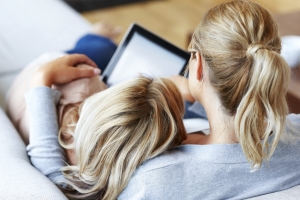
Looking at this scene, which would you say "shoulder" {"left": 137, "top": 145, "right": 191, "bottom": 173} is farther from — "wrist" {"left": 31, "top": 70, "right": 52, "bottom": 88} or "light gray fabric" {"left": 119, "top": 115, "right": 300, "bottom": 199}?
"wrist" {"left": 31, "top": 70, "right": 52, "bottom": 88}

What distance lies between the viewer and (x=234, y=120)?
89 centimetres

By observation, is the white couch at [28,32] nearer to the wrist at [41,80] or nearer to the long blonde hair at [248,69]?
the wrist at [41,80]

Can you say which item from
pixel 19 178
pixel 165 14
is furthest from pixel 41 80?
pixel 165 14

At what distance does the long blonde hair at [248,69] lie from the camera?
834 millimetres

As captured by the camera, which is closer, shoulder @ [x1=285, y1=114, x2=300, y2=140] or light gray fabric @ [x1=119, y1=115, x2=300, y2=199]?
light gray fabric @ [x1=119, y1=115, x2=300, y2=199]

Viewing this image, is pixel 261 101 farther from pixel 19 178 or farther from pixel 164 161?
pixel 19 178

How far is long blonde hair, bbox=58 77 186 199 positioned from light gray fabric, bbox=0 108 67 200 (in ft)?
0.27

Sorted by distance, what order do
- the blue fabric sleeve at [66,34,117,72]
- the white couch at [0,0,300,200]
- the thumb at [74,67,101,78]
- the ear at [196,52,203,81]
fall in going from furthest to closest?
the white couch at [0,0,300,200] → the blue fabric sleeve at [66,34,117,72] → the thumb at [74,67,101,78] → the ear at [196,52,203,81]

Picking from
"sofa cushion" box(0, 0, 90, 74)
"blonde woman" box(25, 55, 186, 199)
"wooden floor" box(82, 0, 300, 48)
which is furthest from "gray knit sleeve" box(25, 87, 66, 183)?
"wooden floor" box(82, 0, 300, 48)

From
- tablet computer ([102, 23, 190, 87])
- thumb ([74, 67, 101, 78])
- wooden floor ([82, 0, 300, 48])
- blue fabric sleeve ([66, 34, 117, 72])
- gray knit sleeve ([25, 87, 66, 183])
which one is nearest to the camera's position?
gray knit sleeve ([25, 87, 66, 183])

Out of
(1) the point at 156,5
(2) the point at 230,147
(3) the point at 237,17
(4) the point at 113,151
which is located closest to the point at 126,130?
(4) the point at 113,151

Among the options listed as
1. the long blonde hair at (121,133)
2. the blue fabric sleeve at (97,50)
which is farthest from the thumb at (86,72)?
the blue fabric sleeve at (97,50)

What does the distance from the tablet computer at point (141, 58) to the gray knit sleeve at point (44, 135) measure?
0.36 m

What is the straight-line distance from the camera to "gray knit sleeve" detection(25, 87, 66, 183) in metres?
1.06
